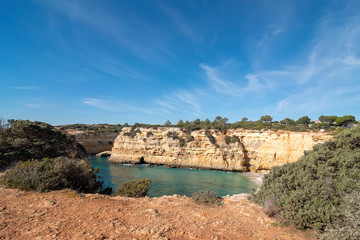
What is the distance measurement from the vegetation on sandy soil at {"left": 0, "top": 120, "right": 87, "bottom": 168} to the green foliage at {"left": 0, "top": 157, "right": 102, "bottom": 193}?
506 cm

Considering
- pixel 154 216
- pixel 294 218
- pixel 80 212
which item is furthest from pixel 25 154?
pixel 294 218

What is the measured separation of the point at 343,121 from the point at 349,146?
36.7 m

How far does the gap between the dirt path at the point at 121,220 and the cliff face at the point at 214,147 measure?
82.8ft

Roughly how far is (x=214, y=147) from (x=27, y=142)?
26276 mm

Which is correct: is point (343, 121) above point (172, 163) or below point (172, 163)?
above

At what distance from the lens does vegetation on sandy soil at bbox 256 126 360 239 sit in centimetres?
363

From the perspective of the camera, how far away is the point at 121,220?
4207mm

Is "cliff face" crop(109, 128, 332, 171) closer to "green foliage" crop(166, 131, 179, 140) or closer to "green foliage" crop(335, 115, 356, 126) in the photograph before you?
"green foliage" crop(166, 131, 179, 140)

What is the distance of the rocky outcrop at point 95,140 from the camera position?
138 feet

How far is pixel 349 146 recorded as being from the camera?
227 inches

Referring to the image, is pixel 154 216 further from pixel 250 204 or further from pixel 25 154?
pixel 25 154

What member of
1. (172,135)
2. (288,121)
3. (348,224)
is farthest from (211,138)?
(348,224)

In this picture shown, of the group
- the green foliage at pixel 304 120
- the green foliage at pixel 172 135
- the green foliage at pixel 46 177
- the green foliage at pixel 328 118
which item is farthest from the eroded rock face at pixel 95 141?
the green foliage at pixel 328 118

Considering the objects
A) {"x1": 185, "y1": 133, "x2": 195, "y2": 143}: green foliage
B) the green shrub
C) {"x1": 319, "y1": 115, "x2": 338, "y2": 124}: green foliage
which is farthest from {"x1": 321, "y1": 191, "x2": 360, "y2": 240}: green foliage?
{"x1": 319, "y1": 115, "x2": 338, "y2": 124}: green foliage
